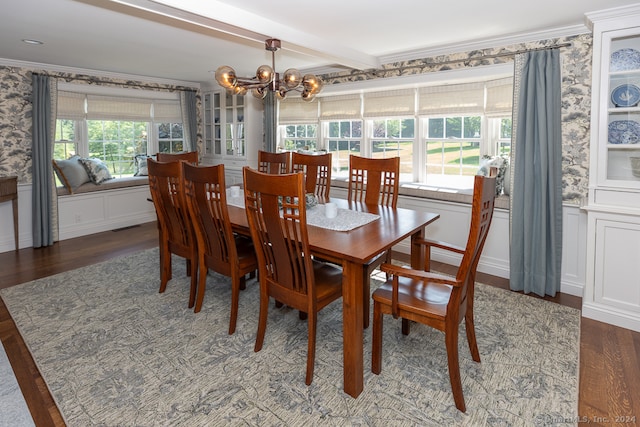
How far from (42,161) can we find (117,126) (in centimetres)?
141

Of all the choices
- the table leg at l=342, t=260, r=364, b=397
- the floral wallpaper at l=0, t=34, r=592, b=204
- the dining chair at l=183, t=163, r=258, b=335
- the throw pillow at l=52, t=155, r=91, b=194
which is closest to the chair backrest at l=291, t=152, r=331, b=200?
the dining chair at l=183, t=163, r=258, b=335

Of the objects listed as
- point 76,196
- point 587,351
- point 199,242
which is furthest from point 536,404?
point 76,196

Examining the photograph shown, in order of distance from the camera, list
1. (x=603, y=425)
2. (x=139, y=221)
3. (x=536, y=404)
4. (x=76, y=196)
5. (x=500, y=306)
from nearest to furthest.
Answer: (x=603, y=425) < (x=536, y=404) < (x=500, y=306) < (x=76, y=196) < (x=139, y=221)

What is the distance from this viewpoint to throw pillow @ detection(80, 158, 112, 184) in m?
5.29

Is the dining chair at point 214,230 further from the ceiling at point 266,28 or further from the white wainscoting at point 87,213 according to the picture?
the white wainscoting at point 87,213

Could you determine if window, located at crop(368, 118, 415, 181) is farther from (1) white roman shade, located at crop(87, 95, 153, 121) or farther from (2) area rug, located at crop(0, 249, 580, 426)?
(1) white roman shade, located at crop(87, 95, 153, 121)

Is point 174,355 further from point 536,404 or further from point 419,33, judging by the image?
point 419,33

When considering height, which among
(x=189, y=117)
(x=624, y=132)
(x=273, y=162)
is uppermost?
(x=189, y=117)

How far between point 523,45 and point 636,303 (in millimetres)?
2241

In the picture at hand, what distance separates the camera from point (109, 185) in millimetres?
Answer: 5426

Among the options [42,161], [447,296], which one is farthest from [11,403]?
[42,161]

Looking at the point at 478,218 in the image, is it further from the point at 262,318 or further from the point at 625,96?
the point at 625,96

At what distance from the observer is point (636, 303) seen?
2.68 metres

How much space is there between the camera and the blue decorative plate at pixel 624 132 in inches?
106
